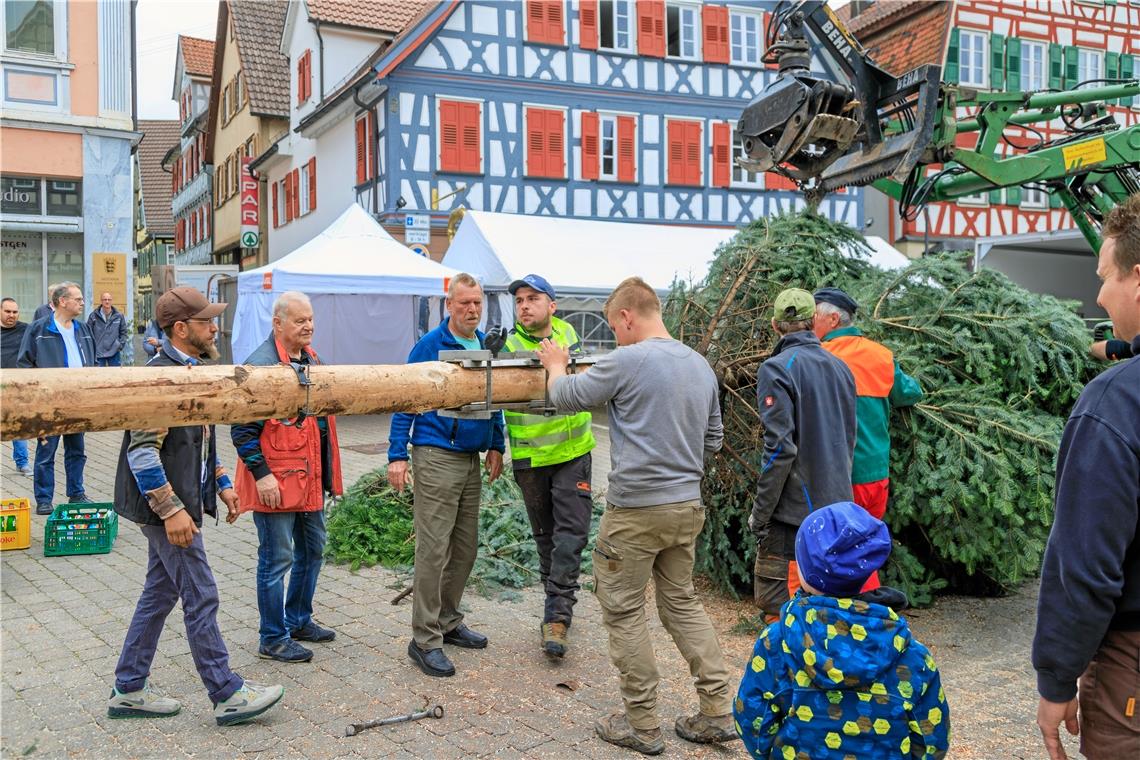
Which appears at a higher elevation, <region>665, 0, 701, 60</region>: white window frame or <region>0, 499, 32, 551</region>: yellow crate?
<region>665, 0, 701, 60</region>: white window frame

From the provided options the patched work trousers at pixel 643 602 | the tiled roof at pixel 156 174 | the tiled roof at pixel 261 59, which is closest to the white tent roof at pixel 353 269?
the patched work trousers at pixel 643 602

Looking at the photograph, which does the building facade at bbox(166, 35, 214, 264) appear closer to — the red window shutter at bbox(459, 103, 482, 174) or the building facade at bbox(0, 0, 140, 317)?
the red window shutter at bbox(459, 103, 482, 174)

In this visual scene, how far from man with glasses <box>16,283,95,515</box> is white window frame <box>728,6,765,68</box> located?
59.2 ft

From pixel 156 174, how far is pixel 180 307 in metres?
52.4

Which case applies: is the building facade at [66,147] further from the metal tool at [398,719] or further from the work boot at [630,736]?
the work boot at [630,736]

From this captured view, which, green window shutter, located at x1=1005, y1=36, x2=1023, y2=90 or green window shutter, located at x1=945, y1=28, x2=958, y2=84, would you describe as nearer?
green window shutter, located at x1=945, y1=28, x2=958, y2=84

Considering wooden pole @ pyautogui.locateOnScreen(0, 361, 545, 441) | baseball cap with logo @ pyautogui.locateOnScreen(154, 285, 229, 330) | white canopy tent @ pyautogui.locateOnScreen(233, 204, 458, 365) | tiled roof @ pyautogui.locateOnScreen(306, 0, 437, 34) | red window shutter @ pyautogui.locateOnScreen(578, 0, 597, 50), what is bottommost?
wooden pole @ pyautogui.locateOnScreen(0, 361, 545, 441)

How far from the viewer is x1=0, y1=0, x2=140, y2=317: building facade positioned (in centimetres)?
1620

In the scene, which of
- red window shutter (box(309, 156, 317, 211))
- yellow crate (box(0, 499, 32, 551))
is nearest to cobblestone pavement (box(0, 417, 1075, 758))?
yellow crate (box(0, 499, 32, 551))

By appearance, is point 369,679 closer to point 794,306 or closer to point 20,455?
point 794,306

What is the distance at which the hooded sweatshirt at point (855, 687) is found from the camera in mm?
2398

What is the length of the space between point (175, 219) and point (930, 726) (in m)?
50.9

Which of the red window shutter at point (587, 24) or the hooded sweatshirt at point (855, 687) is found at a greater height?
the red window shutter at point (587, 24)

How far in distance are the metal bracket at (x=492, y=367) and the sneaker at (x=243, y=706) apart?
1.46 metres
